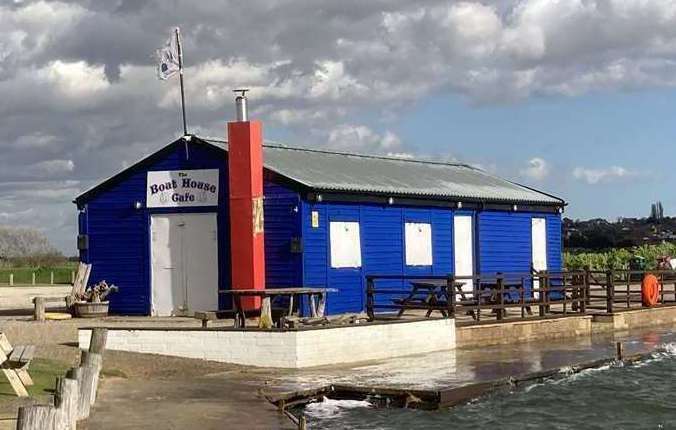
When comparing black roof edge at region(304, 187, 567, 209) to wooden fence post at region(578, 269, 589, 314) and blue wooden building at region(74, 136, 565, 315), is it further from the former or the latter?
wooden fence post at region(578, 269, 589, 314)

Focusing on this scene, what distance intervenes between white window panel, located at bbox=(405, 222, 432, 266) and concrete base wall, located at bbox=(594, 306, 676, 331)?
13.2ft

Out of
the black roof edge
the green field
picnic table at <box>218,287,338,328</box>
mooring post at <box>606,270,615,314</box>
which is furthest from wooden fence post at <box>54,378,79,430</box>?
the green field

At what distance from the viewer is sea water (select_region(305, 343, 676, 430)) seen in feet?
42.1

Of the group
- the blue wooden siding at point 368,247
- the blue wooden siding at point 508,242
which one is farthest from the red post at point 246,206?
the blue wooden siding at point 508,242

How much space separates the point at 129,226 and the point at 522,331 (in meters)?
8.77

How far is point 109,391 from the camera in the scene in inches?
546

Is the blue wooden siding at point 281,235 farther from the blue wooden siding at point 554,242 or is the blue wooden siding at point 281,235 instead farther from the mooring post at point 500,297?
the blue wooden siding at point 554,242

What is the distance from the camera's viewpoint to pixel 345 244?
22.3 meters

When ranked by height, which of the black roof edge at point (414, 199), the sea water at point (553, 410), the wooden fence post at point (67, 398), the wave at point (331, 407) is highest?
the black roof edge at point (414, 199)

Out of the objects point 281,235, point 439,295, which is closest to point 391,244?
point 439,295

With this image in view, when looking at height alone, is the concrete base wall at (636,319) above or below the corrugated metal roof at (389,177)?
below

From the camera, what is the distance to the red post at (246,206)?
21141 millimetres

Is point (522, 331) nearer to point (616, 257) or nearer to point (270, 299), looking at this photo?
point (270, 299)

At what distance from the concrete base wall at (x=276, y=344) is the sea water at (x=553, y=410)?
9.43ft
